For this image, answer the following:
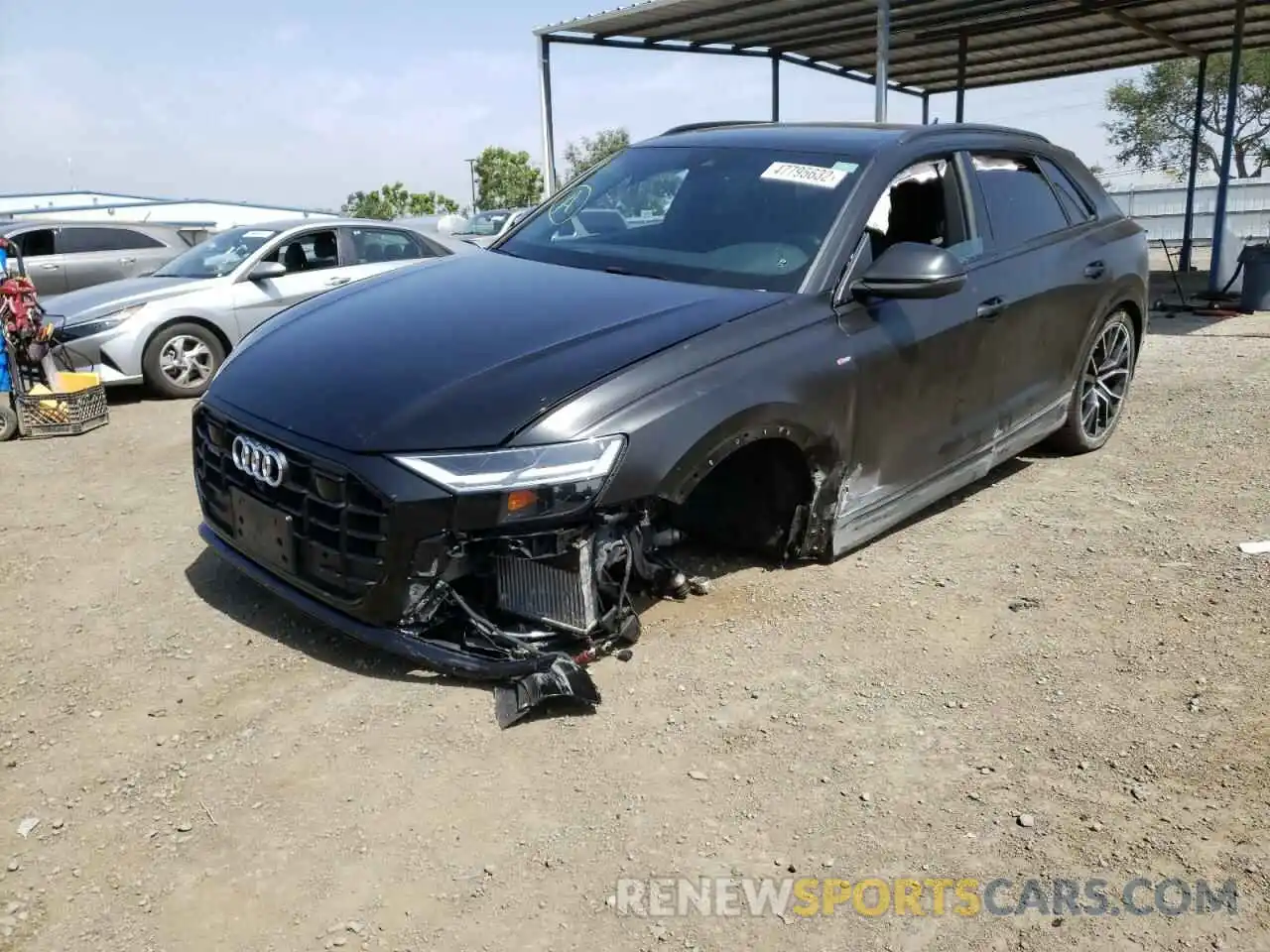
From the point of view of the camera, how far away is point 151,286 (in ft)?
28.1

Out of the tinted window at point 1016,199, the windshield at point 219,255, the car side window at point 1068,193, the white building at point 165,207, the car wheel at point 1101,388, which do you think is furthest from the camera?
the white building at point 165,207

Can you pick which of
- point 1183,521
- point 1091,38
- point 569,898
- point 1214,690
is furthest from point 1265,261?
point 569,898

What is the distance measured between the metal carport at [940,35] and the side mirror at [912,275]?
921 cm

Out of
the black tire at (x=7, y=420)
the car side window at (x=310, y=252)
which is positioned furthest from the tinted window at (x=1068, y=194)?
the black tire at (x=7, y=420)

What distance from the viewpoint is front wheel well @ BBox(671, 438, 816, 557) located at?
3750 millimetres

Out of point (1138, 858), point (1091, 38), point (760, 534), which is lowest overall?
point (1138, 858)

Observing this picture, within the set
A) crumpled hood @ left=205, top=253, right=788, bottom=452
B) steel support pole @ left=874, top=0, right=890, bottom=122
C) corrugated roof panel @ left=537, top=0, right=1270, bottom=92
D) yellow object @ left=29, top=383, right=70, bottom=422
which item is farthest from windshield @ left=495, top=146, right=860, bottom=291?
corrugated roof panel @ left=537, top=0, right=1270, bottom=92

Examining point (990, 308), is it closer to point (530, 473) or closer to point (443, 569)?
point (530, 473)

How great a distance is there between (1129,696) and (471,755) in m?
2.03

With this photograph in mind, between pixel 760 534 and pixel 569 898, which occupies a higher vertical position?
pixel 760 534

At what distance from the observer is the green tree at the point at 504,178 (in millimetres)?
48250

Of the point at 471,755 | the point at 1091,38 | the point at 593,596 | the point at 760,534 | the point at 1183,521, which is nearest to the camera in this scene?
the point at 471,755

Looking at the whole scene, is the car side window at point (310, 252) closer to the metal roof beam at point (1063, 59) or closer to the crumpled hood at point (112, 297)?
the crumpled hood at point (112, 297)

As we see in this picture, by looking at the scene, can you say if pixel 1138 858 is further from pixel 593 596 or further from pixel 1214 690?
pixel 593 596
